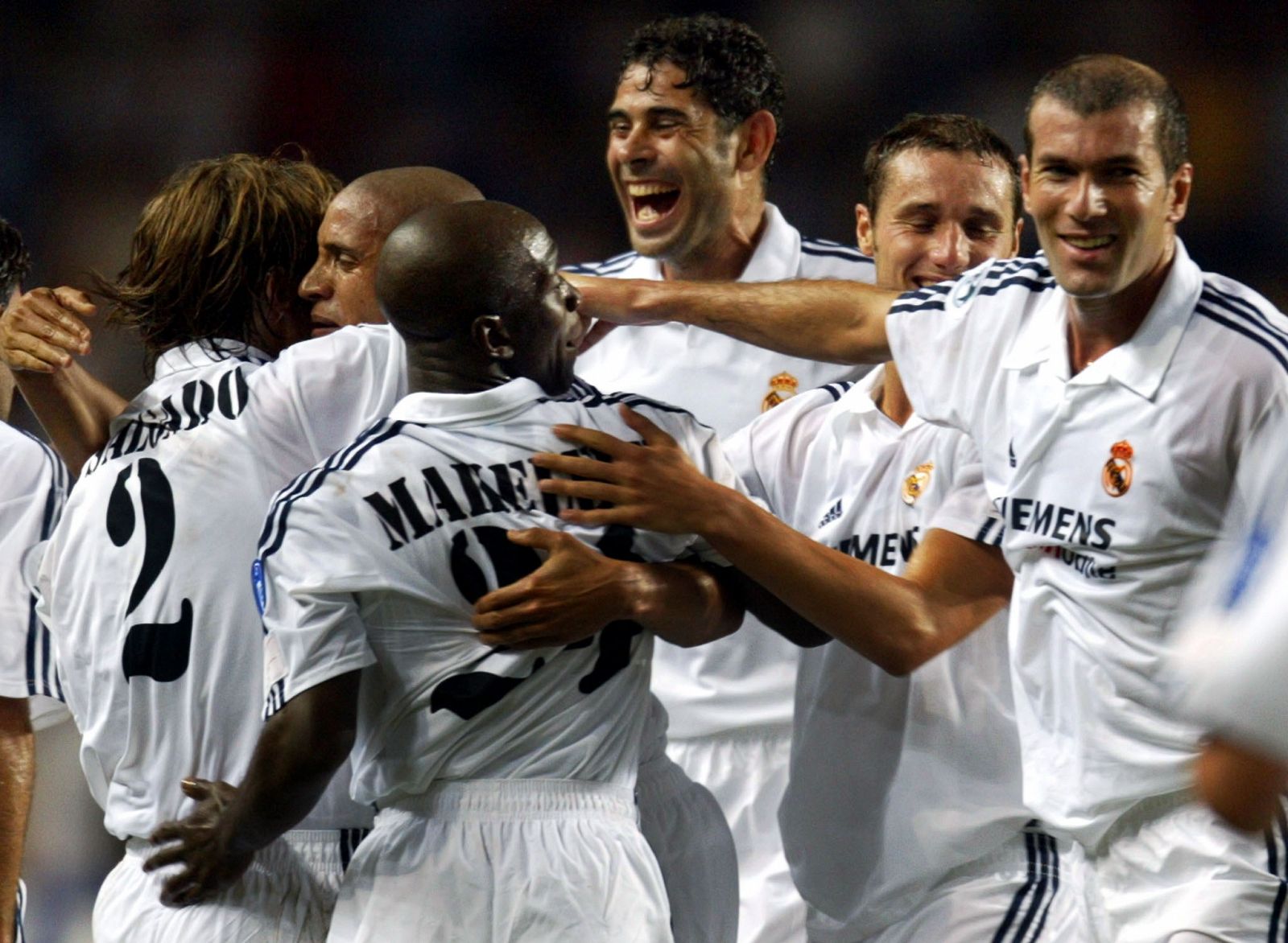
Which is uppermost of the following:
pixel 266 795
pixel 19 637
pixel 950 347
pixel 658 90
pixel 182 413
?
pixel 658 90

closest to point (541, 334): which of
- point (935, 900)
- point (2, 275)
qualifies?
point (935, 900)

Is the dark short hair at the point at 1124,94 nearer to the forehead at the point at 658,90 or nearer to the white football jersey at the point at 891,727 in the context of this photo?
the white football jersey at the point at 891,727

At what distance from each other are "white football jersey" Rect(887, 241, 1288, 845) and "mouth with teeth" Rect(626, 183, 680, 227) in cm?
161

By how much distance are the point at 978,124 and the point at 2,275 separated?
248cm

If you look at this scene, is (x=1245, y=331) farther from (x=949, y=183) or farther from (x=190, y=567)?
(x=190, y=567)

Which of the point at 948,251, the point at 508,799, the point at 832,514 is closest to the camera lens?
the point at 508,799

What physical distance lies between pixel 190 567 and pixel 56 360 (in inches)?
20.2

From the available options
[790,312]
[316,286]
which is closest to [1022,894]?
[790,312]

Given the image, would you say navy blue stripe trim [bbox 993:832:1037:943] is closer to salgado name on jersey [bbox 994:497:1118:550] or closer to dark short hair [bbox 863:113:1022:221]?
salgado name on jersey [bbox 994:497:1118:550]

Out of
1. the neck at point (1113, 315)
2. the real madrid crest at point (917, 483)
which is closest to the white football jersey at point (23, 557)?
the real madrid crest at point (917, 483)

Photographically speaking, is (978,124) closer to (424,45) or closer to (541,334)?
(541,334)

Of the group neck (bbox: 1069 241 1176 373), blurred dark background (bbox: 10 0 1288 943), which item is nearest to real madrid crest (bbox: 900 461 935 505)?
neck (bbox: 1069 241 1176 373)

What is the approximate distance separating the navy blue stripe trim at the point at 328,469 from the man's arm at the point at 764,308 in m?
1.25

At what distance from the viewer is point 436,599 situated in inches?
106
